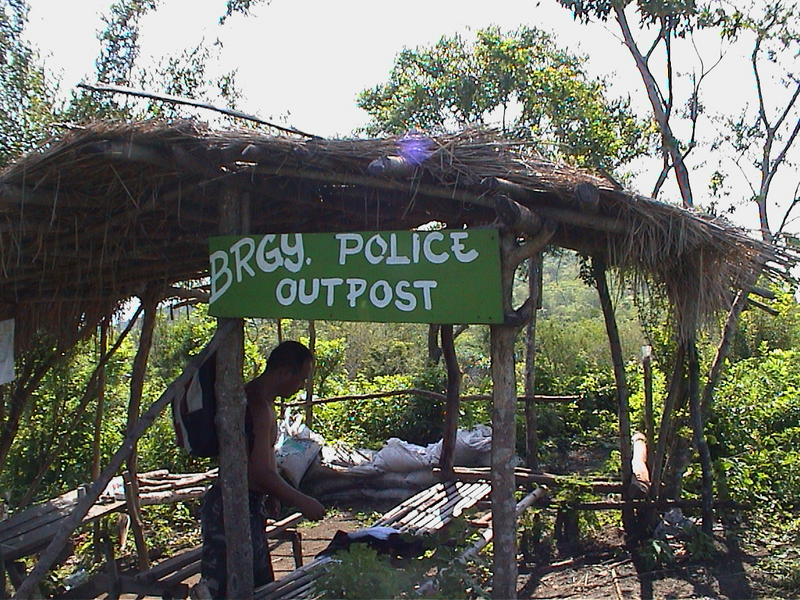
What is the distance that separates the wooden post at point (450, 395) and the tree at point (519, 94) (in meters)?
6.24

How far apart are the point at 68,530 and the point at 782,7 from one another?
14240mm

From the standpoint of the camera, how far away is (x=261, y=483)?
3850 millimetres

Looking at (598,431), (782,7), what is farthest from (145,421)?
(782,7)

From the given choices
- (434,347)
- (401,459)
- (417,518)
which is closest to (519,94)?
(434,347)

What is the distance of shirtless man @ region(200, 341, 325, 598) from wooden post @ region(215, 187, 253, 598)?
6.5 inches

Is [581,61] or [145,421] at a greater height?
[581,61]

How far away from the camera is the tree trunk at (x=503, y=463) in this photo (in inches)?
127

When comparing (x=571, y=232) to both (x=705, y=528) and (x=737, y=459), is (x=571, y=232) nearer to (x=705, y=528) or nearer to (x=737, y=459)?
(x=705, y=528)

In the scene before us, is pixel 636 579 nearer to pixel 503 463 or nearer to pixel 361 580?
pixel 503 463

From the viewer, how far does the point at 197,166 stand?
3.48 metres

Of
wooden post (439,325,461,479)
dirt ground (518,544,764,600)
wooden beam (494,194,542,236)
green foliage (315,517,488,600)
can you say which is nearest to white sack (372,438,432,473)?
wooden post (439,325,461,479)

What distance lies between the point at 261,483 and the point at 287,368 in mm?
588

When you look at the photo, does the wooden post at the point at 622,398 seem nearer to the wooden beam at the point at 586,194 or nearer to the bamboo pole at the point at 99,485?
the wooden beam at the point at 586,194

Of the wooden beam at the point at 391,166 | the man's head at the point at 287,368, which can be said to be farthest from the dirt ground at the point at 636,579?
the wooden beam at the point at 391,166
